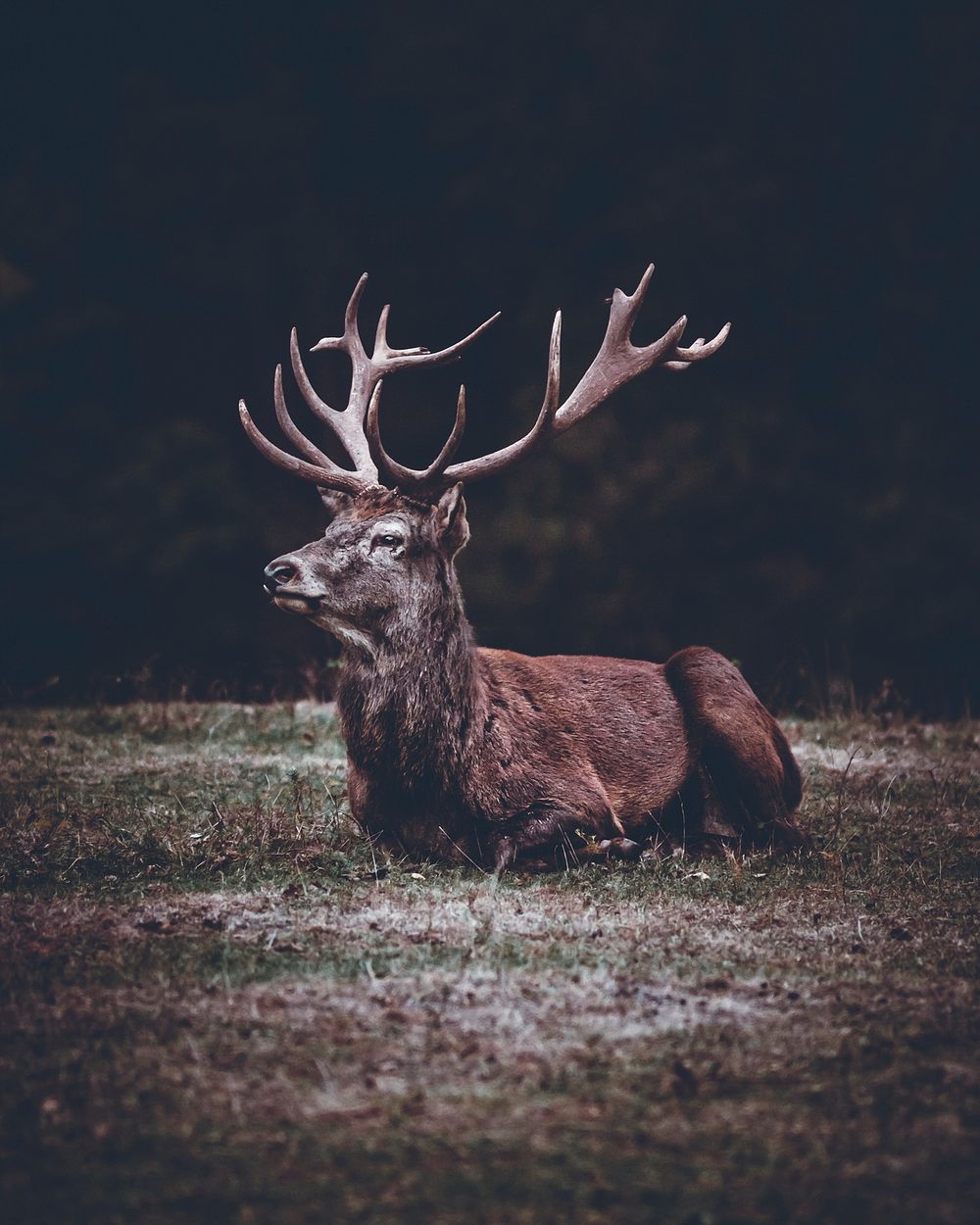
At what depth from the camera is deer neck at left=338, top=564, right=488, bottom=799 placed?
5.87m

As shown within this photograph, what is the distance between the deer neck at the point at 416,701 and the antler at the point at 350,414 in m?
0.66

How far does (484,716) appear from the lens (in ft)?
19.9

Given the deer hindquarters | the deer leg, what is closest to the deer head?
the deer leg

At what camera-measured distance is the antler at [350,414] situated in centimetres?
622

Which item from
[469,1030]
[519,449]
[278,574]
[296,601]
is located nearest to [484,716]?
[296,601]

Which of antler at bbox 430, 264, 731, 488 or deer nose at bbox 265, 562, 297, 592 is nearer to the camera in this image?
deer nose at bbox 265, 562, 297, 592

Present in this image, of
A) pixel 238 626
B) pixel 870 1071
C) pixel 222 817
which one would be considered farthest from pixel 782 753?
pixel 238 626

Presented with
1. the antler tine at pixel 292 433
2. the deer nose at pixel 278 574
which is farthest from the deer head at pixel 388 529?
the antler tine at pixel 292 433

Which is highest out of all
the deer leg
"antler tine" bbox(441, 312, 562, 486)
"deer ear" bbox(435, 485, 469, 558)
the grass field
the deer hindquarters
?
"antler tine" bbox(441, 312, 562, 486)

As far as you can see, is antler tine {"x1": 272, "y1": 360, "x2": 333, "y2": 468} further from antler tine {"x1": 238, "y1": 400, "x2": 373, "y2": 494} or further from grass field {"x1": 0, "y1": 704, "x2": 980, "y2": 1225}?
grass field {"x1": 0, "y1": 704, "x2": 980, "y2": 1225}

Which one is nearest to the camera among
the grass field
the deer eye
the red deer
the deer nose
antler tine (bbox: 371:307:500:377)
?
the grass field

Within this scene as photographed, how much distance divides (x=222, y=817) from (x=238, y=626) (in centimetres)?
931

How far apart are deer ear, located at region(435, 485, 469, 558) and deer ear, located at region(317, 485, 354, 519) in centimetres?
40

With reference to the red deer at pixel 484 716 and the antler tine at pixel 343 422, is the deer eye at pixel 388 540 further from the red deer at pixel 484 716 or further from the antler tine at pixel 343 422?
the antler tine at pixel 343 422
